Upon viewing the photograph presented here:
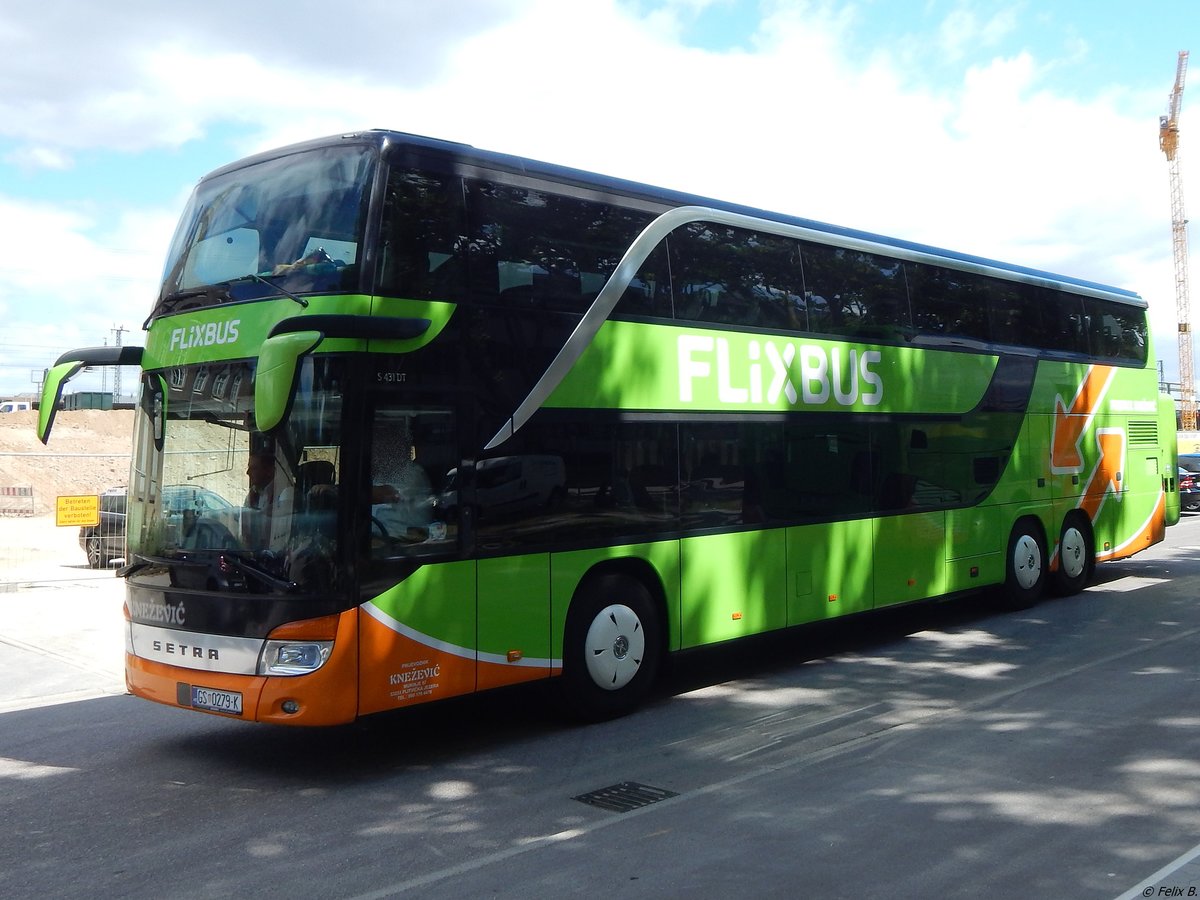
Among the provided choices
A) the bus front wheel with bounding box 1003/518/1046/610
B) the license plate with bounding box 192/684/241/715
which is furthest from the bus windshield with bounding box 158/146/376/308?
the bus front wheel with bounding box 1003/518/1046/610

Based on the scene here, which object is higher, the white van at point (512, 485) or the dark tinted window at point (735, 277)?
the dark tinted window at point (735, 277)

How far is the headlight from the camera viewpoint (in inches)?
264

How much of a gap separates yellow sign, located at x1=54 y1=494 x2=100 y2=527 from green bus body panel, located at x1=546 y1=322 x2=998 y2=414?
11891mm

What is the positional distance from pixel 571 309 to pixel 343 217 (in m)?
1.88

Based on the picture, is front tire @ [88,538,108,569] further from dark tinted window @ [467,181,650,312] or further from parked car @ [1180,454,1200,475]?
parked car @ [1180,454,1200,475]

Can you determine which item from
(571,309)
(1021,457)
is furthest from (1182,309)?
(571,309)

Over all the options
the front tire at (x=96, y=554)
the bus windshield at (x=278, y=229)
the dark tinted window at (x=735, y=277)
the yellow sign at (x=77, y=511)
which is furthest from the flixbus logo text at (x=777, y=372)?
the front tire at (x=96, y=554)

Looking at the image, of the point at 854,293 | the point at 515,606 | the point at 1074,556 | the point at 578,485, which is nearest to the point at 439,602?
the point at 515,606

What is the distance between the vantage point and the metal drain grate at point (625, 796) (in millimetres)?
6348

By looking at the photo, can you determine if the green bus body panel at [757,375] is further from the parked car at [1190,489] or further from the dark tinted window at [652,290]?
the parked car at [1190,489]

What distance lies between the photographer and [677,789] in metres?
6.64

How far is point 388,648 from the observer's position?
6953 millimetres

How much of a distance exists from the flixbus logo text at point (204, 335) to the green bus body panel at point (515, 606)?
2162 millimetres

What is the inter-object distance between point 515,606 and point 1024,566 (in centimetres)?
816
